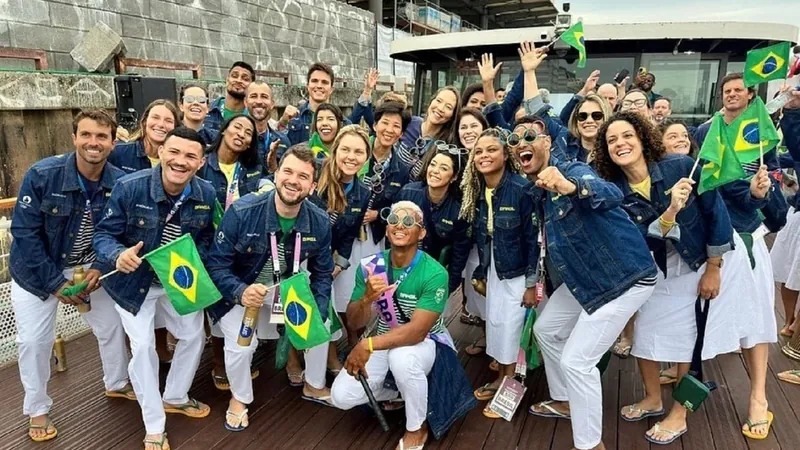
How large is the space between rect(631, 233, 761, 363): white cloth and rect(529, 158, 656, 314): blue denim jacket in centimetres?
49

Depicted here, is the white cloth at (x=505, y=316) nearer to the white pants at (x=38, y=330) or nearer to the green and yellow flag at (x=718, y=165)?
the green and yellow flag at (x=718, y=165)

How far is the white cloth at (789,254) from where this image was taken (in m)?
3.99

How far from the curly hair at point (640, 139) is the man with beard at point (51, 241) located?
2.71 metres

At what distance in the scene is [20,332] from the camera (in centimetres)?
297

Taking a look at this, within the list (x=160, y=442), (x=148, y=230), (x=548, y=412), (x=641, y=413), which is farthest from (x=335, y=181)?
(x=641, y=413)

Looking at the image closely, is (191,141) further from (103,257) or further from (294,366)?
(294,366)

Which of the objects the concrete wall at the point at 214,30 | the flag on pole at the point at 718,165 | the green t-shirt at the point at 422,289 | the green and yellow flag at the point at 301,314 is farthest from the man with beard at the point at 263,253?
the concrete wall at the point at 214,30

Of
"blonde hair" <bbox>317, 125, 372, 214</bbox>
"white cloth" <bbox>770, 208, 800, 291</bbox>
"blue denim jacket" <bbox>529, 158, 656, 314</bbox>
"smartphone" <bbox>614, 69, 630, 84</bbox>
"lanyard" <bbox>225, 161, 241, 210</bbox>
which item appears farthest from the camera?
"smartphone" <bbox>614, 69, 630, 84</bbox>

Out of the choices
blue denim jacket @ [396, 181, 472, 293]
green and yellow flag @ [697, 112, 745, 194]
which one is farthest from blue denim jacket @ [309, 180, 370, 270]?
green and yellow flag @ [697, 112, 745, 194]

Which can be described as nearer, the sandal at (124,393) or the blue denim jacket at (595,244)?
the blue denim jacket at (595,244)

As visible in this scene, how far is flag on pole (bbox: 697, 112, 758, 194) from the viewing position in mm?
2607

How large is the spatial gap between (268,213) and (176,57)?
10.5 meters

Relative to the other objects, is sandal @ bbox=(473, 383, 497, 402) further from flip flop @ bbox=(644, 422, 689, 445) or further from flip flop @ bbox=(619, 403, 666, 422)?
flip flop @ bbox=(644, 422, 689, 445)

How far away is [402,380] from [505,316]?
82cm
